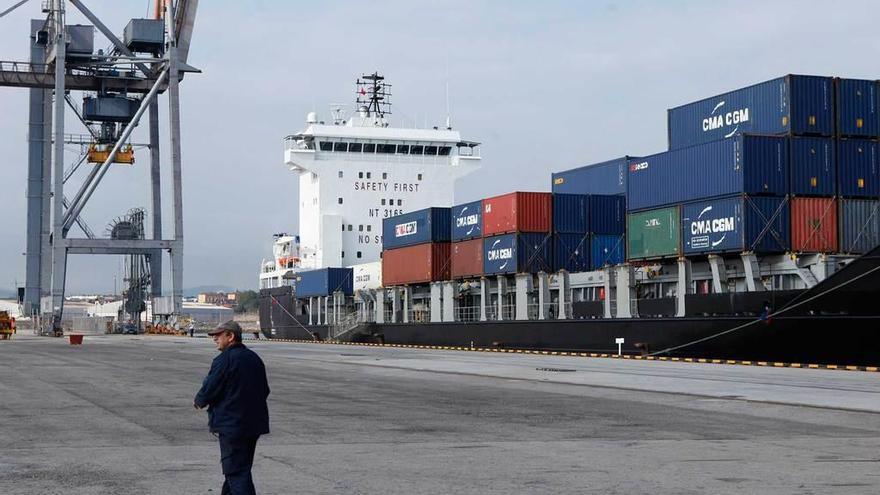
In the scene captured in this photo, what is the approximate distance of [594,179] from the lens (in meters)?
46.5

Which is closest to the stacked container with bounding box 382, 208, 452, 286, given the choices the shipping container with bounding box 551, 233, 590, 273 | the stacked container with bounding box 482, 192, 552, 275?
the stacked container with bounding box 482, 192, 552, 275

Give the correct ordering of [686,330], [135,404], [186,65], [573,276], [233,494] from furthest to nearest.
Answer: [186,65]
[573,276]
[686,330]
[135,404]
[233,494]


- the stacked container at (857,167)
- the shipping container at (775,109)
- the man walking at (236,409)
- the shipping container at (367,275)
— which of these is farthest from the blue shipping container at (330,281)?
the man walking at (236,409)

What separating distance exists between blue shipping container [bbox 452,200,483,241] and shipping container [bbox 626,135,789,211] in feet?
39.8

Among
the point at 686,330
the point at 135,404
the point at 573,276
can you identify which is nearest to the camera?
the point at 135,404

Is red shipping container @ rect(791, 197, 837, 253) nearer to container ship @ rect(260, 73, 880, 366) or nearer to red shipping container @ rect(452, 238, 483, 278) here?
container ship @ rect(260, 73, 880, 366)

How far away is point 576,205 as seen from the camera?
43438 mm

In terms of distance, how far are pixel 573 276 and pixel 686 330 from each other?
28.9 ft

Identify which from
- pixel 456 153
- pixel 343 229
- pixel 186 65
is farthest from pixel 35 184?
pixel 456 153

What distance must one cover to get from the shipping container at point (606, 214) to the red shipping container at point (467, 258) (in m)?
5.32

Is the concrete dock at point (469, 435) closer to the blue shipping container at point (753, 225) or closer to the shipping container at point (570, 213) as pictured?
the blue shipping container at point (753, 225)

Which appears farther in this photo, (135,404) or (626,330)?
(626,330)

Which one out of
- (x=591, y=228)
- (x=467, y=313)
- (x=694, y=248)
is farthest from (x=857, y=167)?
(x=467, y=313)

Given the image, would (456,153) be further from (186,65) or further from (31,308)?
(31,308)
